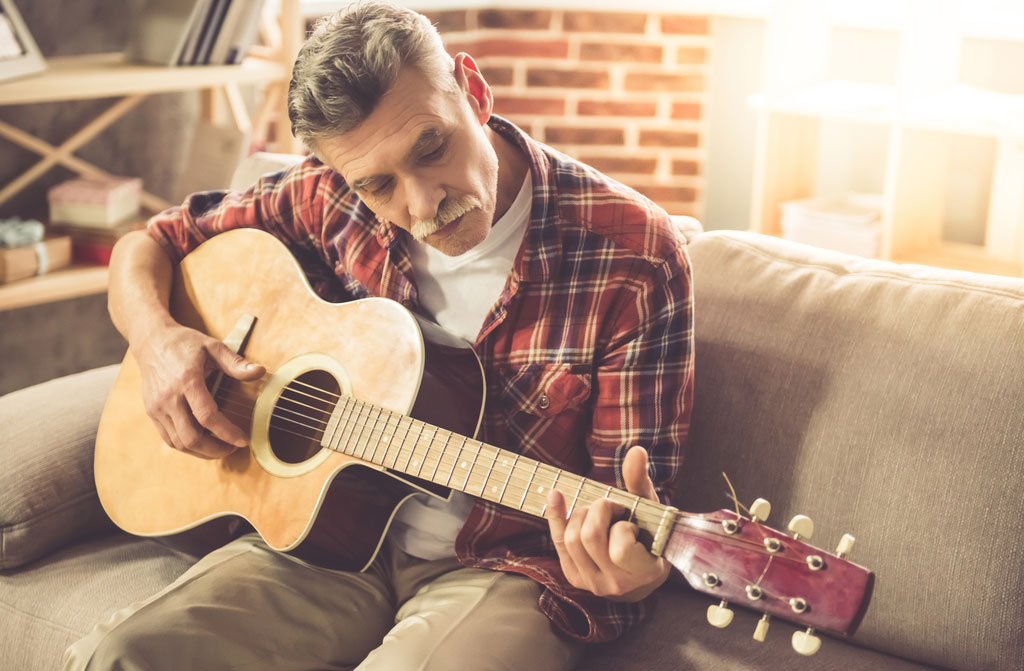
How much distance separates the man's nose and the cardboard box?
1.37 metres

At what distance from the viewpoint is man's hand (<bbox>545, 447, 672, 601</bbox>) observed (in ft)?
3.31

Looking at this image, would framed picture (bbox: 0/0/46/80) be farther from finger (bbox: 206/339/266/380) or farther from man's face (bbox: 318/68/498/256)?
man's face (bbox: 318/68/498/256)

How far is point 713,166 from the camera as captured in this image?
350 cm

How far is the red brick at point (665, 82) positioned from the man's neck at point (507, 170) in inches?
81.0

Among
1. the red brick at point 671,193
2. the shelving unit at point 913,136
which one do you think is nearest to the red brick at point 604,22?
the red brick at point 671,193

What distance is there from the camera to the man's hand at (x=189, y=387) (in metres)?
1.33

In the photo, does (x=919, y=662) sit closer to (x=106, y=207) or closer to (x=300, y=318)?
(x=300, y=318)

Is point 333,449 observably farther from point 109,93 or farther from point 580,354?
point 109,93

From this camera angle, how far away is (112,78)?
2.24 meters

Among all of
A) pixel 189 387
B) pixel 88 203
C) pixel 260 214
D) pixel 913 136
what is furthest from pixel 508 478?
pixel 913 136

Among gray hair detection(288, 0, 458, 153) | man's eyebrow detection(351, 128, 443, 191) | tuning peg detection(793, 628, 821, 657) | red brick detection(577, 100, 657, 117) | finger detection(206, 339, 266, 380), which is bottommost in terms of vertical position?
tuning peg detection(793, 628, 821, 657)

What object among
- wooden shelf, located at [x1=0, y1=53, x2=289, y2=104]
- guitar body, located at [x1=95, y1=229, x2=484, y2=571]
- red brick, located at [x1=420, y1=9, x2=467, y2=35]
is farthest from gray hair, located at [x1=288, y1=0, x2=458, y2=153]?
red brick, located at [x1=420, y1=9, x2=467, y2=35]

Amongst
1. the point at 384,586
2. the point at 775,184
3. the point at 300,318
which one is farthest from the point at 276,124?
the point at 384,586

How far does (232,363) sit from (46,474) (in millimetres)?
340
